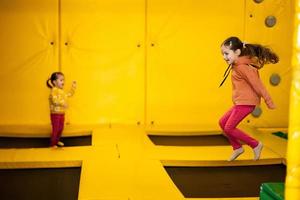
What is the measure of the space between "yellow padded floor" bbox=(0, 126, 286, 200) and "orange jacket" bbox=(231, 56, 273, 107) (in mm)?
613

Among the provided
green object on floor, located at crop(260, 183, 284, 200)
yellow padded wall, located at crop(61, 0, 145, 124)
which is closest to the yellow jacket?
yellow padded wall, located at crop(61, 0, 145, 124)

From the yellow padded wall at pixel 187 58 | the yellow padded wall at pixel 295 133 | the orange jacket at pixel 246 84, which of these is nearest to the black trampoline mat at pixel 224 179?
the orange jacket at pixel 246 84

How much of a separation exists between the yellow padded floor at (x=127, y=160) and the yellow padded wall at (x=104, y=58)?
49 cm

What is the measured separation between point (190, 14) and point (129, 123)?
1.22 meters

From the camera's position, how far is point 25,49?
414 centimetres

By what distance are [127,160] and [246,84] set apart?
100 centimetres

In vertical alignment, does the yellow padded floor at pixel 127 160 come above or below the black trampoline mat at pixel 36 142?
above

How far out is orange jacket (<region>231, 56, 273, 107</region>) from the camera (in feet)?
7.70

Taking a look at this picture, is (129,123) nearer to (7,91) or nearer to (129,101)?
(129,101)

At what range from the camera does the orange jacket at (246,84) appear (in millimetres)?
2348

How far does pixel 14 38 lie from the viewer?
4125mm

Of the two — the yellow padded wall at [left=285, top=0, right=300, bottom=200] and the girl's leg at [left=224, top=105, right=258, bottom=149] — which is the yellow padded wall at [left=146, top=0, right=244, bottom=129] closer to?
the girl's leg at [left=224, top=105, right=258, bottom=149]

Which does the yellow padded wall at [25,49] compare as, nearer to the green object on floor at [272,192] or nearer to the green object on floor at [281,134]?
the green object on floor at [281,134]

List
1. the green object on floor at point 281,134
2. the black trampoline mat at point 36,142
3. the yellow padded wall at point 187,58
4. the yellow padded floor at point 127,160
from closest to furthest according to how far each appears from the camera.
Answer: the yellow padded floor at point 127,160, the black trampoline mat at point 36,142, the green object on floor at point 281,134, the yellow padded wall at point 187,58
